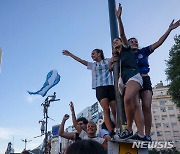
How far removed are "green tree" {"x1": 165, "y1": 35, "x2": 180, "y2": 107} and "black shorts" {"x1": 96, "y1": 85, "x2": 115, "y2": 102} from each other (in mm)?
15958

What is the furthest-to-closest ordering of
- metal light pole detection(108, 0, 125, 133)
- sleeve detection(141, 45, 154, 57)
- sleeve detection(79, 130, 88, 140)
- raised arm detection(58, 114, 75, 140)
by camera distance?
raised arm detection(58, 114, 75, 140), sleeve detection(79, 130, 88, 140), sleeve detection(141, 45, 154, 57), metal light pole detection(108, 0, 125, 133)

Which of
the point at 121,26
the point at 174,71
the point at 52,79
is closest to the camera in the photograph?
the point at 121,26

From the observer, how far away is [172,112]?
63094 millimetres

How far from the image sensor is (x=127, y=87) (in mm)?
2938

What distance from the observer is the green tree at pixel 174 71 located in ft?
60.7

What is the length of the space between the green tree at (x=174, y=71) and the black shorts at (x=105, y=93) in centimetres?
1596

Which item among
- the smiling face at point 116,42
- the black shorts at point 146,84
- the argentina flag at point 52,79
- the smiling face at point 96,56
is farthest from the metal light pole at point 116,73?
the argentina flag at point 52,79

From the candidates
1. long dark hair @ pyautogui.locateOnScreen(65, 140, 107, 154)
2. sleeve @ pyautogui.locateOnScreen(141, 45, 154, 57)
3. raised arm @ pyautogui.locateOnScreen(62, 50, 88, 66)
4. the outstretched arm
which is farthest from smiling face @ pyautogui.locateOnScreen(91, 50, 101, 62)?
long dark hair @ pyautogui.locateOnScreen(65, 140, 107, 154)

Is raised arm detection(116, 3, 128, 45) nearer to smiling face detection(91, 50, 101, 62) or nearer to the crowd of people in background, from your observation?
the crowd of people in background

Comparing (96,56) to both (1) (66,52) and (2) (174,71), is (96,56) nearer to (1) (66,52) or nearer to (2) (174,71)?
(1) (66,52)

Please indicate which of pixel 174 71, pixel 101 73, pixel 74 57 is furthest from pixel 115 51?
pixel 174 71

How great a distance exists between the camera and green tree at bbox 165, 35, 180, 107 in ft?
60.7

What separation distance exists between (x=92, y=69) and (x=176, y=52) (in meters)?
16.7

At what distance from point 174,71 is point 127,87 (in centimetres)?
1727
